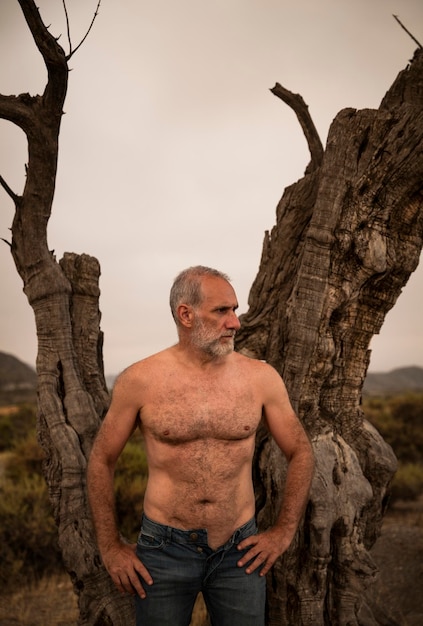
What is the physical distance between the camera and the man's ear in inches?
106

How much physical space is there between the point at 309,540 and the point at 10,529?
4.90 m

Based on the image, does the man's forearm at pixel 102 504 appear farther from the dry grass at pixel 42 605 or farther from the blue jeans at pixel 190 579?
the dry grass at pixel 42 605

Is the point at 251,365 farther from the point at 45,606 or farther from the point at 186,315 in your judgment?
the point at 45,606

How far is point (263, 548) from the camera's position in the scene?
2643 mm

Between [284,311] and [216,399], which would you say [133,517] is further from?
[216,399]

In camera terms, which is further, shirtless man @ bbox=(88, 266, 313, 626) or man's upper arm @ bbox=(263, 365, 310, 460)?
man's upper arm @ bbox=(263, 365, 310, 460)

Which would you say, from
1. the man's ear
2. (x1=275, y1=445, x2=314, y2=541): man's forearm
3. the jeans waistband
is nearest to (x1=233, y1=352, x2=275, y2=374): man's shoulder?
the man's ear

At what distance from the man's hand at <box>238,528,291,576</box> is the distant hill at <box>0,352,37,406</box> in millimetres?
34348

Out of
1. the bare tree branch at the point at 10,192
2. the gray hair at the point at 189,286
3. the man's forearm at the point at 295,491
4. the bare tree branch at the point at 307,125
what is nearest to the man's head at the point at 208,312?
the gray hair at the point at 189,286

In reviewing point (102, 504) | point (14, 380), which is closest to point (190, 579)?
point (102, 504)

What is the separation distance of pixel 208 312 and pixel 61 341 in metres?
1.54

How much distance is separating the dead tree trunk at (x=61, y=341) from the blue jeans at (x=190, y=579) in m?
1.00

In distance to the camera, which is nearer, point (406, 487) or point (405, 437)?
point (406, 487)

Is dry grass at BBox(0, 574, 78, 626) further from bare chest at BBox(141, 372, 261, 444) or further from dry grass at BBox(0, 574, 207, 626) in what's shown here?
bare chest at BBox(141, 372, 261, 444)
